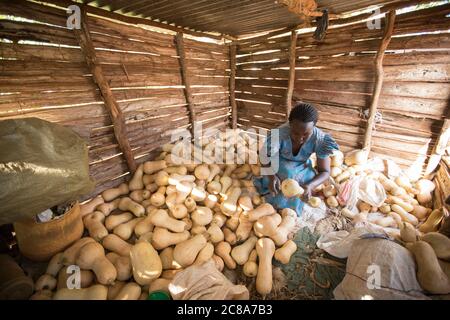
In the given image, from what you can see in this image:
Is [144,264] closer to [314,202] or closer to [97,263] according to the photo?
[97,263]

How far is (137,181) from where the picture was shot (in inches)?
161

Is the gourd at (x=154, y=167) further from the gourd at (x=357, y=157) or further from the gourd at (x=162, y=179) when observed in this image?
the gourd at (x=357, y=157)

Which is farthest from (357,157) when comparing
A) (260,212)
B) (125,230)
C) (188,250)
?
(125,230)

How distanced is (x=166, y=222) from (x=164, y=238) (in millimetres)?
243

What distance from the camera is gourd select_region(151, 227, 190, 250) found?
2.72 m

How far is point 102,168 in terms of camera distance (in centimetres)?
394

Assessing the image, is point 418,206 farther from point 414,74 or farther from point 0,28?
point 0,28

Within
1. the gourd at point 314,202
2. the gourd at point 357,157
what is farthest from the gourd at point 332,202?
the gourd at point 357,157

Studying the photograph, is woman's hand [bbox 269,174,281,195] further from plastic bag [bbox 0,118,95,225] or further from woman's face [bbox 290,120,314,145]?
plastic bag [bbox 0,118,95,225]

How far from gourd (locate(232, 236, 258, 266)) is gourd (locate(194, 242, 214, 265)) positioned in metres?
0.29

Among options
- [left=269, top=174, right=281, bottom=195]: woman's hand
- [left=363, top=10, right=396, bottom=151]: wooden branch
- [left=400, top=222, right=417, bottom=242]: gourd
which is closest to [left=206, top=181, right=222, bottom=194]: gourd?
[left=269, top=174, right=281, bottom=195]: woman's hand

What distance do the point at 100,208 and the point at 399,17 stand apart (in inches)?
233

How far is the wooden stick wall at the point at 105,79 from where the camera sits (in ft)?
9.15

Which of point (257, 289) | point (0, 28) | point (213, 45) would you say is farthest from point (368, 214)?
point (0, 28)
